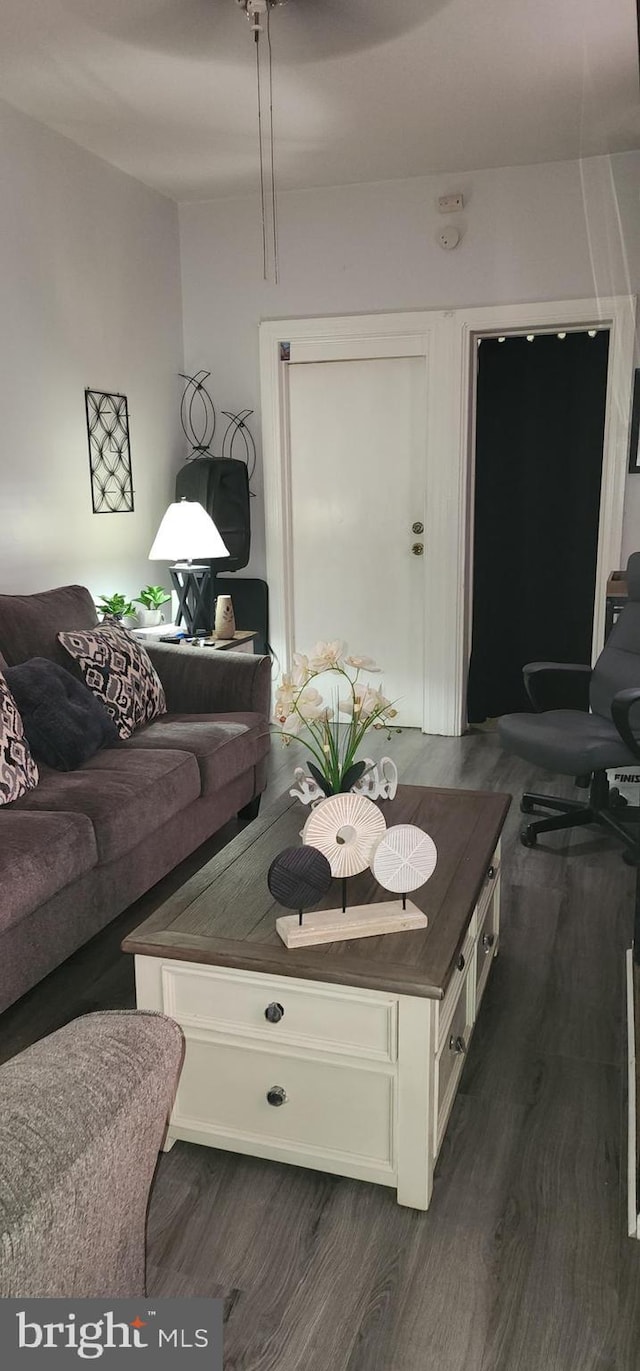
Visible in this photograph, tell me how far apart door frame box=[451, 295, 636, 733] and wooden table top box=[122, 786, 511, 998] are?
2387mm

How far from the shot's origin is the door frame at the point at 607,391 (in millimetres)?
4172

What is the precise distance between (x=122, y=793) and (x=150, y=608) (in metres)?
Result: 1.88

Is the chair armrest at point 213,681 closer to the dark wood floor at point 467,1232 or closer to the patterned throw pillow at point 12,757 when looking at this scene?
the patterned throw pillow at point 12,757

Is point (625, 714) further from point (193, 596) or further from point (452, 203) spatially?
point (452, 203)

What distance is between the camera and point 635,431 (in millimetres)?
4203

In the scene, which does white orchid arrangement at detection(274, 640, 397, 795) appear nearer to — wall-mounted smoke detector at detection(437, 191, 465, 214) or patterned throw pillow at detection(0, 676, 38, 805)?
patterned throw pillow at detection(0, 676, 38, 805)

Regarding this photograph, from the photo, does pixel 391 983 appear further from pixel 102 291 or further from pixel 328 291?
pixel 328 291

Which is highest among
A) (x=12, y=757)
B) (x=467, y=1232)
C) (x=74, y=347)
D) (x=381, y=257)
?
(x=381, y=257)

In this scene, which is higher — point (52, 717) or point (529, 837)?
point (52, 717)

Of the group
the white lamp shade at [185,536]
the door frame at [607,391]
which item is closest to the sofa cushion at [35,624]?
the white lamp shade at [185,536]

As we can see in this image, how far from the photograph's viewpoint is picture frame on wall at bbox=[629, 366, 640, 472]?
Answer: 4.17 metres

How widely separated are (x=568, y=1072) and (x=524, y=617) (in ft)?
10.6

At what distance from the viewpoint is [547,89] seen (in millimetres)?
3377

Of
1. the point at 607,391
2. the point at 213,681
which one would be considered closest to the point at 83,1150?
the point at 213,681
